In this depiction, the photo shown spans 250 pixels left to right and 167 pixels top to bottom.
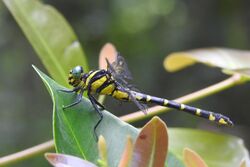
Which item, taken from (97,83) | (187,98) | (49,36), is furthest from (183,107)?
(49,36)

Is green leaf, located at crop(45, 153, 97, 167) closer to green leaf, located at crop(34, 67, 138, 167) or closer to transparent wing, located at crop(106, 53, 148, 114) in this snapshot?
green leaf, located at crop(34, 67, 138, 167)

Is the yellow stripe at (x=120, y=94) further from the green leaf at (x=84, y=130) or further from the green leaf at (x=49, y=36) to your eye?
the green leaf at (x=84, y=130)

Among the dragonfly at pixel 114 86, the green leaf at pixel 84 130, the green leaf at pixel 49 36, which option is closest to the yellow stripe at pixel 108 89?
the dragonfly at pixel 114 86

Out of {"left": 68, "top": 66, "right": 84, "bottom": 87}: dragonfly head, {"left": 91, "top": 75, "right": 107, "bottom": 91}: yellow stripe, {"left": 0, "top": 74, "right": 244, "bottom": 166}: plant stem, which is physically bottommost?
{"left": 0, "top": 74, "right": 244, "bottom": 166}: plant stem

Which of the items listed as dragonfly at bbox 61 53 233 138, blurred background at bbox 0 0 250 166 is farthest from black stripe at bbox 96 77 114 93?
blurred background at bbox 0 0 250 166

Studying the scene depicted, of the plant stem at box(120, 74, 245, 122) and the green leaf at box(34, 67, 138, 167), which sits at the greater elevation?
the green leaf at box(34, 67, 138, 167)

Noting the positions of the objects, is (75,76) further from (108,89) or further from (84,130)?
(84,130)
